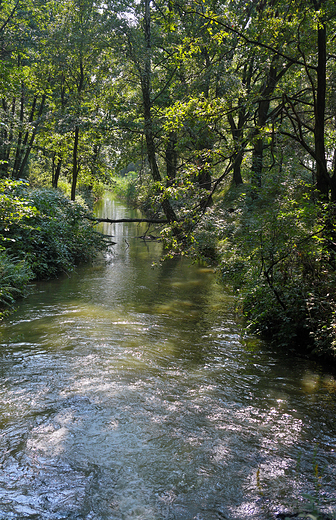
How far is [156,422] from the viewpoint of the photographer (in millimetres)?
3980

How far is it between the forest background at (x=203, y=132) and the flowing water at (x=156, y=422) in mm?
1150

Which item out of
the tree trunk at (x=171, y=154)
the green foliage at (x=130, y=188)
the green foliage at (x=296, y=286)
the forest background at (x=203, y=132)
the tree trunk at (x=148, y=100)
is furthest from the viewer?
the green foliage at (x=130, y=188)

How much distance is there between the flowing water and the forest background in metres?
1.15

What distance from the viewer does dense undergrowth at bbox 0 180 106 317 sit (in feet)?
25.1

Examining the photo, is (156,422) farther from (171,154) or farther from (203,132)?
(171,154)

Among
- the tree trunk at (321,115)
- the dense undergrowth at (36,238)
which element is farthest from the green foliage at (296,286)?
the dense undergrowth at (36,238)

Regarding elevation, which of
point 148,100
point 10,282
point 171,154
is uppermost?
point 148,100

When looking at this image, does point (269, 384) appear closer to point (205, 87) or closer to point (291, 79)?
point (205, 87)

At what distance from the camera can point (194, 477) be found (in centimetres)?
316

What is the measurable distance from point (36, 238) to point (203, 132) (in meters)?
6.17

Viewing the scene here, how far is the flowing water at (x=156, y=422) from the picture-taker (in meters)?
2.92

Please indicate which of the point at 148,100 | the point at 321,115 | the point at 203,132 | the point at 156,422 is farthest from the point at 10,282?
the point at 148,100

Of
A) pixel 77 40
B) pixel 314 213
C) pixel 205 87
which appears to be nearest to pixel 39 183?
pixel 77 40

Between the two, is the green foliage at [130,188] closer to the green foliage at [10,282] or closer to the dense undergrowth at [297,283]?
the green foliage at [10,282]
